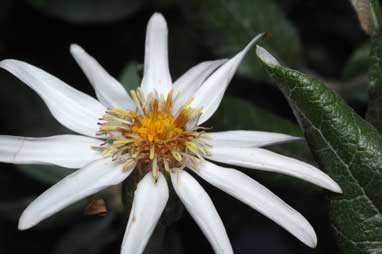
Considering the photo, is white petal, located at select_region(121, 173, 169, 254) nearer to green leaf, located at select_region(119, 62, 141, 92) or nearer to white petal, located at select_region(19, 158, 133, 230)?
white petal, located at select_region(19, 158, 133, 230)

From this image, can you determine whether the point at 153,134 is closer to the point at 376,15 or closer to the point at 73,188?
the point at 73,188

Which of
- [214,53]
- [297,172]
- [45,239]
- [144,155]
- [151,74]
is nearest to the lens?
[297,172]

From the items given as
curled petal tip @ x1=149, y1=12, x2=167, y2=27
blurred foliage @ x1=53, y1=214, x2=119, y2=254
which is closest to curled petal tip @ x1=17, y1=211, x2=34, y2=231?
curled petal tip @ x1=149, y1=12, x2=167, y2=27

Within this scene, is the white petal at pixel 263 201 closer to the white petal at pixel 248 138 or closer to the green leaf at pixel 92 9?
the white petal at pixel 248 138

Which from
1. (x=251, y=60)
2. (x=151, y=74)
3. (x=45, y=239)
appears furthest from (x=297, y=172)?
(x=45, y=239)

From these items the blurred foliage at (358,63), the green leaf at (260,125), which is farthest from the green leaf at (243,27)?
the green leaf at (260,125)

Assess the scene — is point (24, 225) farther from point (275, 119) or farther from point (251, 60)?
point (251, 60)

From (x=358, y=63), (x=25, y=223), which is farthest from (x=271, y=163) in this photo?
(x=358, y=63)

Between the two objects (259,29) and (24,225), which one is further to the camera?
(259,29)
